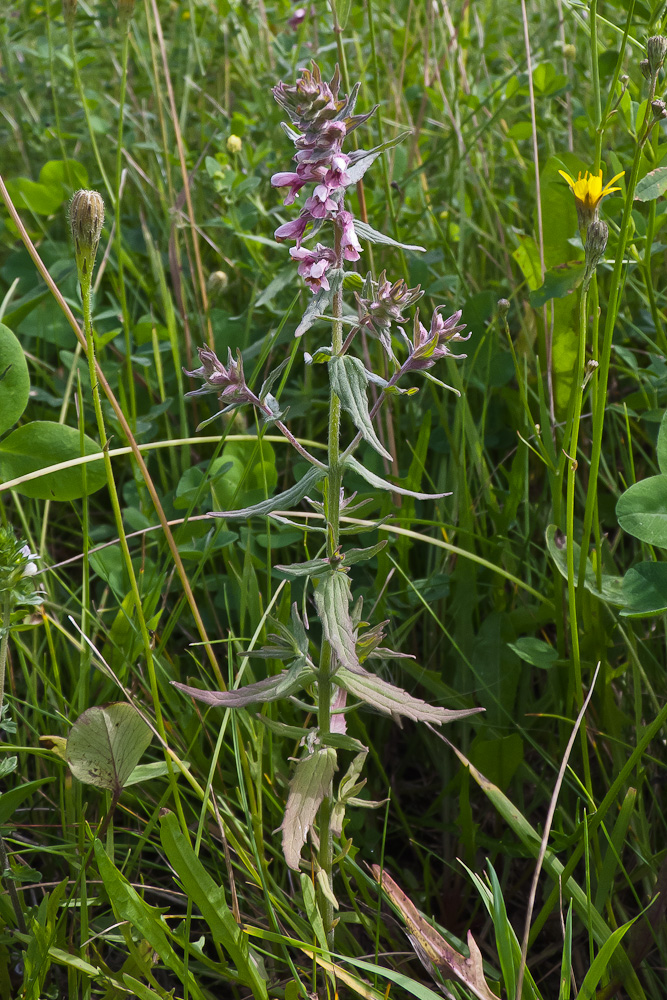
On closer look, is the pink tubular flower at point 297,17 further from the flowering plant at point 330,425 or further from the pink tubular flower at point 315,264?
the pink tubular flower at point 315,264

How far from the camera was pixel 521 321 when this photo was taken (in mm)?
1798

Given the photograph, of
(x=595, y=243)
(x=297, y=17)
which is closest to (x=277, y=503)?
(x=595, y=243)

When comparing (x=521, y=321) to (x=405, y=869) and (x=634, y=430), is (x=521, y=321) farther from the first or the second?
(x=405, y=869)

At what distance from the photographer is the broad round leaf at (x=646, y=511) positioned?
1157 millimetres

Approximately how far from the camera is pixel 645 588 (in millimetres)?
1193

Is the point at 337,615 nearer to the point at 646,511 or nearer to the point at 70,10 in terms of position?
the point at 646,511

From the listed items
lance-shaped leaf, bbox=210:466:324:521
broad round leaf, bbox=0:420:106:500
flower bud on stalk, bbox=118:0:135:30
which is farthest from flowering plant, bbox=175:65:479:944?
flower bud on stalk, bbox=118:0:135:30

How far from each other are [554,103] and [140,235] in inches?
53.8

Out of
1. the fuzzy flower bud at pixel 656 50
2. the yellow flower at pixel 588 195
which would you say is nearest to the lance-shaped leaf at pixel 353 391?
the yellow flower at pixel 588 195

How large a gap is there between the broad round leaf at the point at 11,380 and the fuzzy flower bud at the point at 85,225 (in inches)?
18.5

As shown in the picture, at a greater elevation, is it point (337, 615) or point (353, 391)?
point (353, 391)

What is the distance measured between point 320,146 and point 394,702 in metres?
0.66

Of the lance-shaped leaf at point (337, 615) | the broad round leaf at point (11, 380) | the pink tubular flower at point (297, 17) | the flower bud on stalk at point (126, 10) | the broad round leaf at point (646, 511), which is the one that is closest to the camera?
the lance-shaped leaf at point (337, 615)

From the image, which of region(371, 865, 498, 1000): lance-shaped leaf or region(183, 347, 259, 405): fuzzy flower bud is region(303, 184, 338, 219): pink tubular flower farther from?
region(371, 865, 498, 1000): lance-shaped leaf
